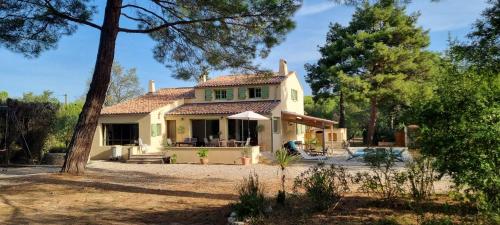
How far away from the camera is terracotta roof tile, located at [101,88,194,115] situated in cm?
2872

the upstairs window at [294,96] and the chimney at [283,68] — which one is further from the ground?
the chimney at [283,68]

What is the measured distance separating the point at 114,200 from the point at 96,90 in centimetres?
528

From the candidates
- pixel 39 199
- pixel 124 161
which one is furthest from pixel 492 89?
pixel 124 161

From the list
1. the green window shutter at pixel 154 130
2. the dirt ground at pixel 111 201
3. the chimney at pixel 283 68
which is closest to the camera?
the dirt ground at pixel 111 201

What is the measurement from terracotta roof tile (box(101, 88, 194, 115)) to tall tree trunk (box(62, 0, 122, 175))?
13690 mm

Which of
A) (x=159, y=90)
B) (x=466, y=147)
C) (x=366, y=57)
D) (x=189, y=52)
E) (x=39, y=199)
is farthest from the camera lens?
(x=159, y=90)

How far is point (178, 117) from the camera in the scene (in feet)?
96.1

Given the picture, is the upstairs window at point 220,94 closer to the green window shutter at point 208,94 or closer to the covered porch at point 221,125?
the green window shutter at point 208,94

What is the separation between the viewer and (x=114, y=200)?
9.90 meters

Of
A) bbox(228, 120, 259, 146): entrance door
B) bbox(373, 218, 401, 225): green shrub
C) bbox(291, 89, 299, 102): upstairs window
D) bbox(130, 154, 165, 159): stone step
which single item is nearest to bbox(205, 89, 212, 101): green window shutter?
bbox(228, 120, 259, 146): entrance door

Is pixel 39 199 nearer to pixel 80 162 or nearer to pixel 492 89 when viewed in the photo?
pixel 80 162

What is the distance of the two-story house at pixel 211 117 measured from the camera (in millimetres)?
27703

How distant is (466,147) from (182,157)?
62.8ft

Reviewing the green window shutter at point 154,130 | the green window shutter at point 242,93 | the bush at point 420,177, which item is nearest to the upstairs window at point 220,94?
the green window shutter at point 242,93
